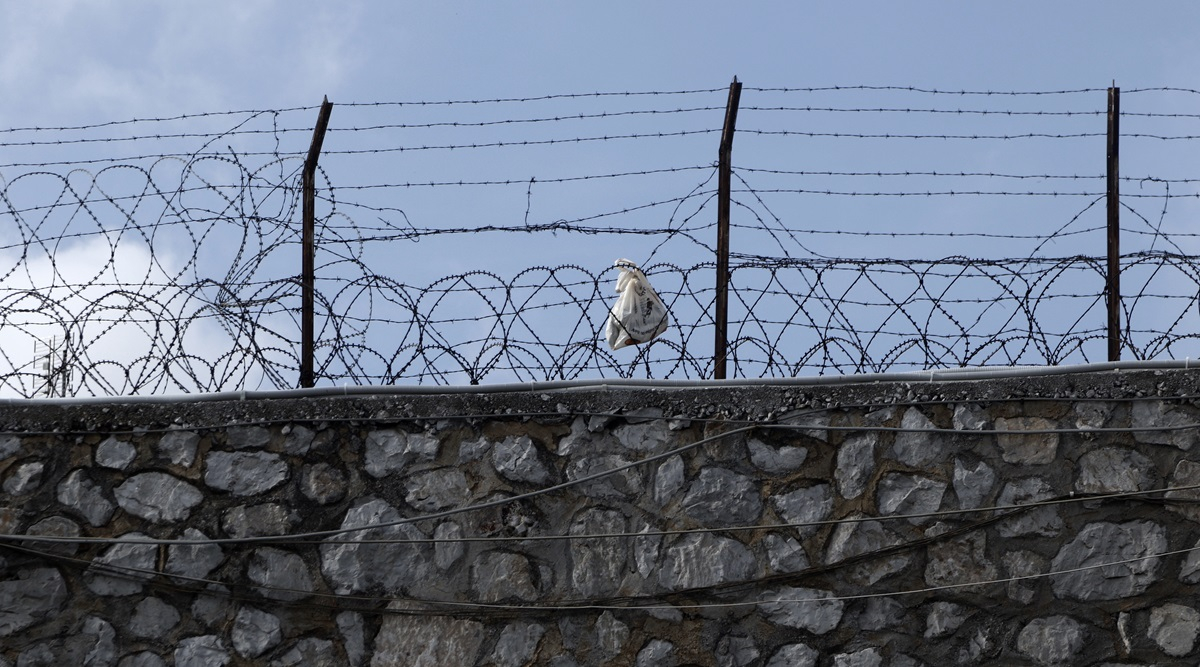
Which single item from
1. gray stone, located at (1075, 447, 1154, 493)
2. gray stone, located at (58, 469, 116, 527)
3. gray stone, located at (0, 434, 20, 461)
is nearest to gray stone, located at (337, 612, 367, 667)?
gray stone, located at (58, 469, 116, 527)

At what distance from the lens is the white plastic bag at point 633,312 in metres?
5.90

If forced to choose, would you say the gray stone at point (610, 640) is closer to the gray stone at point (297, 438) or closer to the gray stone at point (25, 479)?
the gray stone at point (297, 438)

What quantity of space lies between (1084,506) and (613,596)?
169 centimetres

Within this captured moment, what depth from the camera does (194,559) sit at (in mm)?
5492

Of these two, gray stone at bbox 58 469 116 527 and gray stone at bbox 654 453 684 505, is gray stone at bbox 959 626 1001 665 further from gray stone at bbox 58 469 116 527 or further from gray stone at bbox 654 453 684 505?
gray stone at bbox 58 469 116 527

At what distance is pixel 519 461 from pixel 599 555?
44 cm

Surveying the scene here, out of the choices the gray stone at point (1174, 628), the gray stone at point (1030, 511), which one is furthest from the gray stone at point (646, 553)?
the gray stone at point (1174, 628)

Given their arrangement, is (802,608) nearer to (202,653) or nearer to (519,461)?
(519,461)

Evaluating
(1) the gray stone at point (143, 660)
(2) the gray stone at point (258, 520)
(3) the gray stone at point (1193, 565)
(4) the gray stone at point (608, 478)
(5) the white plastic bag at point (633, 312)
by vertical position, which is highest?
(5) the white plastic bag at point (633, 312)

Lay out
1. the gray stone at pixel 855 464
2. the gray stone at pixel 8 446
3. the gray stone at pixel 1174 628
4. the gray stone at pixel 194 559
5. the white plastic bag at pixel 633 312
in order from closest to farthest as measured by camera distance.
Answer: the gray stone at pixel 1174 628 < the gray stone at pixel 855 464 < the gray stone at pixel 194 559 < the gray stone at pixel 8 446 < the white plastic bag at pixel 633 312

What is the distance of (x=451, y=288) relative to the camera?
18.5 feet

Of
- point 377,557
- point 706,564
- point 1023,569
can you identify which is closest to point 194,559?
point 377,557

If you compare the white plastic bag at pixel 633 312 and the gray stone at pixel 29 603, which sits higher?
the white plastic bag at pixel 633 312

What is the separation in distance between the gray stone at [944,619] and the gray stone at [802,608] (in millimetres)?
311
